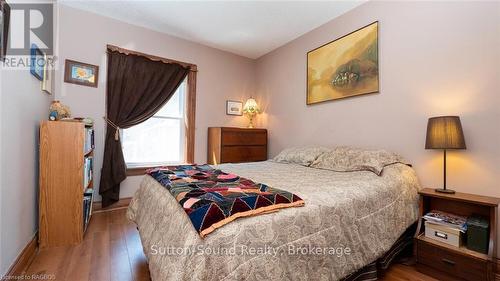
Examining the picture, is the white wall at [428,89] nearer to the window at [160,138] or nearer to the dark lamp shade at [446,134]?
the dark lamp shade at [446,134]

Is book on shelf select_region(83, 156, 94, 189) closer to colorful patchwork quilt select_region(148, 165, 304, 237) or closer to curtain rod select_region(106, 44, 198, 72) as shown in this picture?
colorful patchwork quilt select_region(148, 165, 304, 237)

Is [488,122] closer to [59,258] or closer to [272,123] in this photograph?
[272,123]

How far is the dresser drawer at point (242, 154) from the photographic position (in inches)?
136

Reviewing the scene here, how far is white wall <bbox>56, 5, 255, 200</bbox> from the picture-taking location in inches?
108

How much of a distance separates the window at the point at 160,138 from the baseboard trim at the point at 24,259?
1.43 metres

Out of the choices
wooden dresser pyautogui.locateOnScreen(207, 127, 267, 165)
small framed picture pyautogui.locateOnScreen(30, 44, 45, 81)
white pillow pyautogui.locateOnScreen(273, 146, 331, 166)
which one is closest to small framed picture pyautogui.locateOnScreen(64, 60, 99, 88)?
small framed picture pyautogui.locateOnScreen(30, 44, 45, 81)

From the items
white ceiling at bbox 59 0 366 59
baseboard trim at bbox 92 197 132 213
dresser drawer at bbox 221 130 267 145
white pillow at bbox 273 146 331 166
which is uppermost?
white ceiling at bbox 59 0 366 59

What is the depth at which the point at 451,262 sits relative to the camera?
156 cm

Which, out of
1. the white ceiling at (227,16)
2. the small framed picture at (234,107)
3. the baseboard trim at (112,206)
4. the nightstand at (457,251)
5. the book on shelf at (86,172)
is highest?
the white ceiling at (227,16)

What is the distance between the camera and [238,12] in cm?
276

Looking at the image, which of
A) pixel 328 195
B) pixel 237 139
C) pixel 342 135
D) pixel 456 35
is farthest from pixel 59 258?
pixel 456 35

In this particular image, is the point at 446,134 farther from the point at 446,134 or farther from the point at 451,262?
the point at 451,262

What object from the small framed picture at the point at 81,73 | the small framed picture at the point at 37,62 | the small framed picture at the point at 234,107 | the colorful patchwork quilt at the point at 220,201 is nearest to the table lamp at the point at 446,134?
the colorful patchwork quilt at the point at 220,201

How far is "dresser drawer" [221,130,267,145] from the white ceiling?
1461 mm
